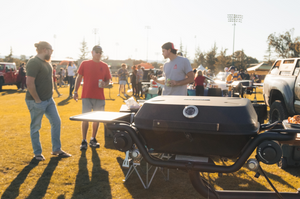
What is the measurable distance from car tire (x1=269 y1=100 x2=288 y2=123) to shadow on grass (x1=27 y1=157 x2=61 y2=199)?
16.1ft

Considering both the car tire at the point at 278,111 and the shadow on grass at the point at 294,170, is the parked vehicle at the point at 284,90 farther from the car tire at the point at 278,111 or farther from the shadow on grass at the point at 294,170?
the shadow on grass at the point at 294,170

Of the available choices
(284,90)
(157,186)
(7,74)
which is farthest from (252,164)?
(7,74)

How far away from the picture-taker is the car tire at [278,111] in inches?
226

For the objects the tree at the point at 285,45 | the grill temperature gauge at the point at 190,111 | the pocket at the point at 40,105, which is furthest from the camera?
the tree at the point at 285,45

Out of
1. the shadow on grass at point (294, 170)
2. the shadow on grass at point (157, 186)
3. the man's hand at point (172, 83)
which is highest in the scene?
the man's hand at point (172, 83)

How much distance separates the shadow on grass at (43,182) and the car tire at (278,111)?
4909 millimetres

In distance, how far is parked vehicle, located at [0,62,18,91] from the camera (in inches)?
744

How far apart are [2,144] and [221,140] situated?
209 inches

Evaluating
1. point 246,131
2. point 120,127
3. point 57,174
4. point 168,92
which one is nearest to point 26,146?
point 57,174

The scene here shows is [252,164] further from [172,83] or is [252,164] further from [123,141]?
[172,83]

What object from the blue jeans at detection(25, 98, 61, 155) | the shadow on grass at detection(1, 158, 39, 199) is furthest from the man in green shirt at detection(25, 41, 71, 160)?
the shadow on grass at detection(1, 158, 39, 199)

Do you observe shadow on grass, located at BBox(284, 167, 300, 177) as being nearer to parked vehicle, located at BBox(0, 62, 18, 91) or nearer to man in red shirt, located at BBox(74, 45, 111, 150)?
man in red shirt, located at BBox(74, 45, 111, 150)

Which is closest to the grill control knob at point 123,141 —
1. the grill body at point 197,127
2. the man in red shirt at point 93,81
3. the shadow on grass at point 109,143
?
the grill body at point 197,127

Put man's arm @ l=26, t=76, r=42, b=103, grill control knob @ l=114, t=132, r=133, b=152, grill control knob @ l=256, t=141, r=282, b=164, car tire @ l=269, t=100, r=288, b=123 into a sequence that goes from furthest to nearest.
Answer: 1. car tire @ l=269, t=100, r=288, b=123
2. man's arm @ l=26, t=76, r=42, b=103
3. grill control knob @ l=114, t=132, r=133, b=152
4. grill control knob @ l=256, t=141, r=282, b=164
